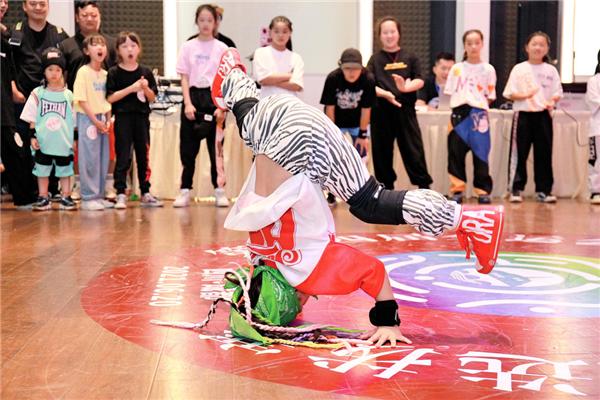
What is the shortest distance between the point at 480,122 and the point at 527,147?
1.70ft

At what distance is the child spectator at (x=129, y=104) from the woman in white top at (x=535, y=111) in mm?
2736

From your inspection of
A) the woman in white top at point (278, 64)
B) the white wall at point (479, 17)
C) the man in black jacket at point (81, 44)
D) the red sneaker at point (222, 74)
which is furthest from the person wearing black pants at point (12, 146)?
the white wall at point (479, 17)

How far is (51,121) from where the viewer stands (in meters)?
5.28

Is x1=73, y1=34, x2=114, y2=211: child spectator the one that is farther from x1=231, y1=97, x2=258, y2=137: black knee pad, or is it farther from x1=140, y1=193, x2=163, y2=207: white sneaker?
x1=231, y1=97, x2=258, y2=137: black knee pad

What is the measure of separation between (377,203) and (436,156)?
4.37m

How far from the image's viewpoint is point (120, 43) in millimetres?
5395

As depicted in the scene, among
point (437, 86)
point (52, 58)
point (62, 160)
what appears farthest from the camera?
point (437, 86)

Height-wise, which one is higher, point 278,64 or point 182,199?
point 278,64

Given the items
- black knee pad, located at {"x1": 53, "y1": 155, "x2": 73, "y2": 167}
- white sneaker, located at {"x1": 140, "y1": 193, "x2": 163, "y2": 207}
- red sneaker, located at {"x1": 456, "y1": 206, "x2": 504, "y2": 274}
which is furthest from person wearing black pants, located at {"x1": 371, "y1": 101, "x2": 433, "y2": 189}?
red sneaker, located at {"x1": 456, "y1": 206, "x2": 504, "y2": 274}

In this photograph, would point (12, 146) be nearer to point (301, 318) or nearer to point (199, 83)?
point (199, 83)

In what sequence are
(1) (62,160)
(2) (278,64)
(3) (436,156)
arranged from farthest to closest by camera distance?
(3) (436,156), (2) (278,64), (1) (62,160)

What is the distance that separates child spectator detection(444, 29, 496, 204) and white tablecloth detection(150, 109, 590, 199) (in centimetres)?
37

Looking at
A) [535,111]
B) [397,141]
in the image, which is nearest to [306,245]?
[397,141]

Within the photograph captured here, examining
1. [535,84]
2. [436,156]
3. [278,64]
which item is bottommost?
[436,156]
